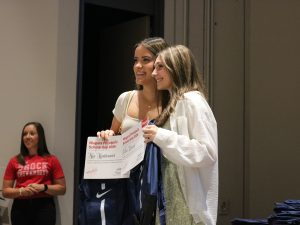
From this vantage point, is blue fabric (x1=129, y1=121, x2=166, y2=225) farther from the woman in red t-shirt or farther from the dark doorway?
the dark doorway

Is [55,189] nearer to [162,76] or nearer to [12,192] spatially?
[12,192]

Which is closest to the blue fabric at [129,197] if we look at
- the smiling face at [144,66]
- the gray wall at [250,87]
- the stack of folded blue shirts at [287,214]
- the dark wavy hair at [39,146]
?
the smiling face at [144,66]

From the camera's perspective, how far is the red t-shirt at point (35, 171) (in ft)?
13.8

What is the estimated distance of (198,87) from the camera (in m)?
2.25

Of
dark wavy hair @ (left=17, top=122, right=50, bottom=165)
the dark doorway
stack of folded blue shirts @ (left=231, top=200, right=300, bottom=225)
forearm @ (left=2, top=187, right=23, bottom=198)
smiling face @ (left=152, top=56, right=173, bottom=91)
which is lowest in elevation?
forearm @ (left=2, top=187, right=23, bottom=198)

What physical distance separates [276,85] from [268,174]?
85 centimetres

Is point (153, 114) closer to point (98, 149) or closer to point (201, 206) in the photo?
point (98, 149)

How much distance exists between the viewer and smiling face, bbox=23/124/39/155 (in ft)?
14.2

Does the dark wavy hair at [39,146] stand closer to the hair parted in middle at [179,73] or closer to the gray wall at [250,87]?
the gray wall at [250,87]

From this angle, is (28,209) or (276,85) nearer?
(28,209)

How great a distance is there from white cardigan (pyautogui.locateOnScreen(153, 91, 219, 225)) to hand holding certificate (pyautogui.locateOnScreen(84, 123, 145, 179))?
142 mm

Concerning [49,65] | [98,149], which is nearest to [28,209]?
[49,65]

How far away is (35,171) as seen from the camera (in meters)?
4.21

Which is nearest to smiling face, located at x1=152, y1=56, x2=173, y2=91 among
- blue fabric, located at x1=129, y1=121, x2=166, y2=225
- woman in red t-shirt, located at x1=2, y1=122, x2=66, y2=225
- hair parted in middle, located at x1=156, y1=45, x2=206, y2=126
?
hair parted in middle, located at x1=156, y1=45, x2=206, y2=126
